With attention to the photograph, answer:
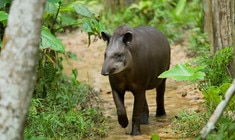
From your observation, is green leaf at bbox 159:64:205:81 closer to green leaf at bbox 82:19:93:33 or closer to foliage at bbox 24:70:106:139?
foliage at bbox 24:70:106:139

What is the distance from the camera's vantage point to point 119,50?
7.35 m

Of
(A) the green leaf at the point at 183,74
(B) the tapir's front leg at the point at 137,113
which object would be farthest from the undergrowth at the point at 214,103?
(B) the tapir's front leg at the point at 137,113

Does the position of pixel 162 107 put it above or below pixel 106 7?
below

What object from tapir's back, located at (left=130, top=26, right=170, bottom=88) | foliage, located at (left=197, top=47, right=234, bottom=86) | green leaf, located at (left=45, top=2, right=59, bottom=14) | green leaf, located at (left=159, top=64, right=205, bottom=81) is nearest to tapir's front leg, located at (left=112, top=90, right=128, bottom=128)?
tapir's back, located at (left=130, top=26, right=170, bottom=88)

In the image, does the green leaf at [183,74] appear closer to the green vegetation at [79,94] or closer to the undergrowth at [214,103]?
the green vegetation at [79,94]

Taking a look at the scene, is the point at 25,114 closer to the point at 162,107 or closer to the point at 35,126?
the point at 35,126

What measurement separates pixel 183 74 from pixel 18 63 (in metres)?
2.60

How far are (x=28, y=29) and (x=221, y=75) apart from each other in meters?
4.11

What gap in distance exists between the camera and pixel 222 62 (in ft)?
26.7

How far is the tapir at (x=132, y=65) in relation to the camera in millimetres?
7320

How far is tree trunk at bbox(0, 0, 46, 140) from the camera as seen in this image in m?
4.54

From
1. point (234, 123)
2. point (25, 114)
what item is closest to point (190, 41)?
point (234, 123)

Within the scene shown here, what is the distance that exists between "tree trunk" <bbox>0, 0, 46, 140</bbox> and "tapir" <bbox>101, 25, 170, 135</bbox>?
2.47 meters

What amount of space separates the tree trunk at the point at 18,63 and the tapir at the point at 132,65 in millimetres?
2473
